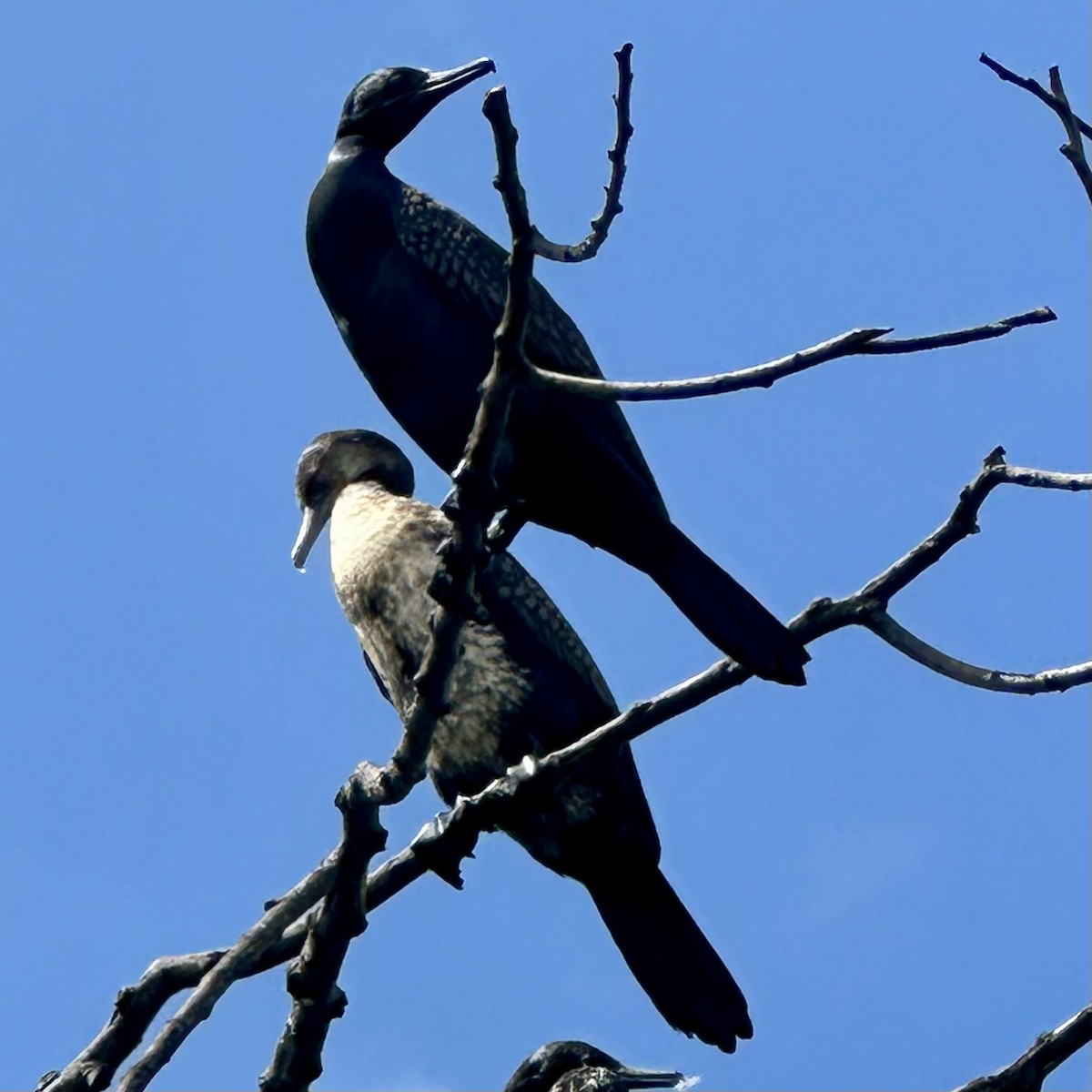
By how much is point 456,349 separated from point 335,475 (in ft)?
3.05

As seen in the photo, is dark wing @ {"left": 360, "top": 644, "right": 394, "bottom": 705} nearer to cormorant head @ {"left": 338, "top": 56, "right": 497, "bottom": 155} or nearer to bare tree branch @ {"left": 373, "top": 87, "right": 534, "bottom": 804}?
cormorant head @ {"left": 338, "top": 56, "right": 497, "bottom": 155}

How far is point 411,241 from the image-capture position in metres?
5.14

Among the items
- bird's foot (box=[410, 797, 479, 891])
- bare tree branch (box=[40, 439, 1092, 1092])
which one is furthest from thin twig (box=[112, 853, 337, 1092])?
bird's foot (box=[410, 797, 479, 891])

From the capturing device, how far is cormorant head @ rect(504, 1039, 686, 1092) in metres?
5.68

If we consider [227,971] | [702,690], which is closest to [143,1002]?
[227,971]

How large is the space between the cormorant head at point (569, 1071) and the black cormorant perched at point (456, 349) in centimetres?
165

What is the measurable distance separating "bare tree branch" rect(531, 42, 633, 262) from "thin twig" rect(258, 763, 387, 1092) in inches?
38.6

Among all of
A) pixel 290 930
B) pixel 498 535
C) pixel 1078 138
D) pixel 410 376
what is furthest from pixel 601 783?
pixel 1078 138

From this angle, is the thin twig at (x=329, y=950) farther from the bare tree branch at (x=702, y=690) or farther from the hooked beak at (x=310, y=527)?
the hooked beak at (x=310, y=527)

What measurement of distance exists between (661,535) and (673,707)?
3.32 ft

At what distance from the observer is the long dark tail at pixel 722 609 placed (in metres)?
4.22

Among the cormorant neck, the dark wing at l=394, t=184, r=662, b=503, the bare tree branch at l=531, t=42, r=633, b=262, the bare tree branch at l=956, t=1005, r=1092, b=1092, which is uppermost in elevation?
the cormorant neck

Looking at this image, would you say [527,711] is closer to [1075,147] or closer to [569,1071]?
[569,1071]

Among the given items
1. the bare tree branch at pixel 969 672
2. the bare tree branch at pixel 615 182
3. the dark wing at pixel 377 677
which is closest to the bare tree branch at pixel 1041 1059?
the bare tree branch at pixel 969 672
